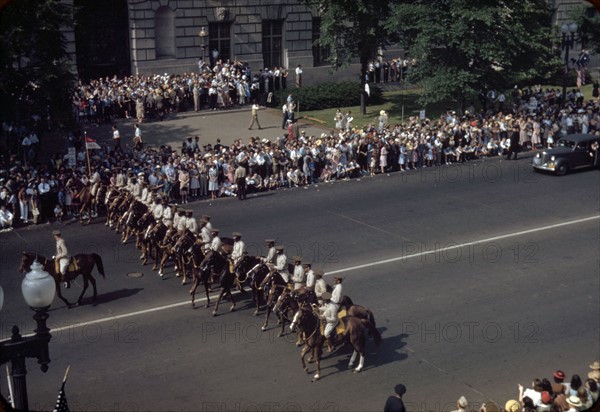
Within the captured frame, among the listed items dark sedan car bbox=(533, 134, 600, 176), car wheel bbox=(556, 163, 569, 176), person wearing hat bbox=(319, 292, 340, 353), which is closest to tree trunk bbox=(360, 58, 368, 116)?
dark sedan car bbox=(533, 134, 600, 176)

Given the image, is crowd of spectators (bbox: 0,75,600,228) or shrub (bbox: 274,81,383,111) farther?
shrub (bbox: 274,81,383,111)

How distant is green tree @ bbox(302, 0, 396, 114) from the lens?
46.5 m

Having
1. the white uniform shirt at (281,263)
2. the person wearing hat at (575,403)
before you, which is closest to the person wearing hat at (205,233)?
the white uniform shirt at (281,263)

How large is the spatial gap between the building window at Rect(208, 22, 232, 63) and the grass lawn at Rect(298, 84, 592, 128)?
7823 millimetres

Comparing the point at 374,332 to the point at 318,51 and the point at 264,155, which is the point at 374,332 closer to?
the point at 264,155

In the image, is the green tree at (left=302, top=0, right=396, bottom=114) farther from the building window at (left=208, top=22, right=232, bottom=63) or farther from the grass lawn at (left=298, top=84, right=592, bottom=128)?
the building window at (left=208, top=22, right=232, bottom=63)

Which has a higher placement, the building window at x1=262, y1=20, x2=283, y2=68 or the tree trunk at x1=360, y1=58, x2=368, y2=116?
the building window at x1=262, y1=20, x2=283, y2=68

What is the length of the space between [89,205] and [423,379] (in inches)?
629

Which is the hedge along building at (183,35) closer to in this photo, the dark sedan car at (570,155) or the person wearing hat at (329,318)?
the dark sedan car at (570,155)

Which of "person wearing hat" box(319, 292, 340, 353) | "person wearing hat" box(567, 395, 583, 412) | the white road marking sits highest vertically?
"person wearing hat" box(319, 292, 340, 353)

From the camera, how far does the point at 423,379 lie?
18250 mm

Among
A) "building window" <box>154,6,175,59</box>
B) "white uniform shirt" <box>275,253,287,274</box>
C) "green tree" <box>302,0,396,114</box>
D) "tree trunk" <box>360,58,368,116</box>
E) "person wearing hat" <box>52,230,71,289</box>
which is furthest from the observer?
"building window" <box>154,6,175,59</box>

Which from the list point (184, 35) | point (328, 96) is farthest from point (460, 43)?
point (184, 35)

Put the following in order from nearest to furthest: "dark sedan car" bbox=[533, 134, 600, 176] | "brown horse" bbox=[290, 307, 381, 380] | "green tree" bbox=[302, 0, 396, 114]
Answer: "brown horse" bbox=[290, 307, 381, 380]
"dark sedan car" bbox=[533, 134, 600, 176]
"green tree" bbox=[302, 0, 396, 114]
